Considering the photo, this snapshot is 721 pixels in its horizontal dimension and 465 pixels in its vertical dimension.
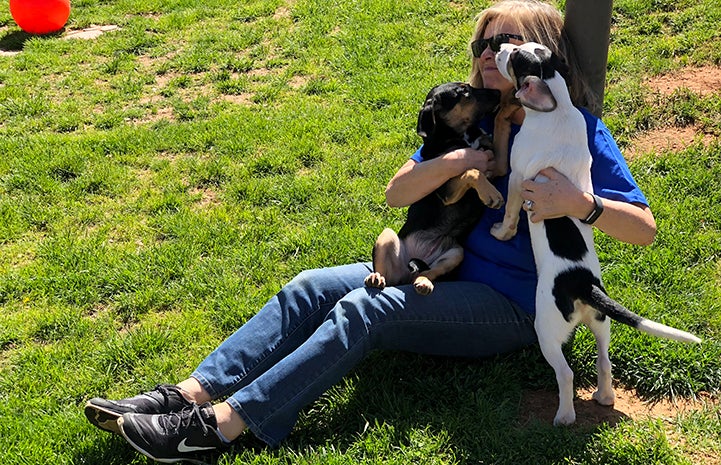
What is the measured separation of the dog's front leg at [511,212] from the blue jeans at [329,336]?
28 centimetres

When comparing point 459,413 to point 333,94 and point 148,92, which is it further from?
point 148,92

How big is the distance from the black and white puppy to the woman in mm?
96

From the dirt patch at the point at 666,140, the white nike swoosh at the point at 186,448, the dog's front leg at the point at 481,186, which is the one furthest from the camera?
the dirt patch at the point at 666,140

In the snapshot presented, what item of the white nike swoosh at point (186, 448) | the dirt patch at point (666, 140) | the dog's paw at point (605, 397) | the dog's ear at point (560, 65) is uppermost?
the dog's ear at point (560, 65)

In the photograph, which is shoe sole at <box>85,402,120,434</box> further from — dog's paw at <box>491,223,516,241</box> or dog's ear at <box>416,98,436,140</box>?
dog's ear at <box>416,98,436,140</box>

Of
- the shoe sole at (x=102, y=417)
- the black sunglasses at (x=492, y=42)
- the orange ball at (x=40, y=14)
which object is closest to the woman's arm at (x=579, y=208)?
the black sunglasses at (x=492, y=42)

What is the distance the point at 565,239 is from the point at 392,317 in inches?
32.5

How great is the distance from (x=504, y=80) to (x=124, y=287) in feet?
8.78

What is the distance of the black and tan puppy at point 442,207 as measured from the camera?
12.0ft

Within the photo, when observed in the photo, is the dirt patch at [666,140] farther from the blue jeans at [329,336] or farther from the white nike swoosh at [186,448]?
the white nike swoosh at [186,448]

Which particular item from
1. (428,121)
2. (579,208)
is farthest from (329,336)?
(428,121)

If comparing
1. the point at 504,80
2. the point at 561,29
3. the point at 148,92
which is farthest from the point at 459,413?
the point at 148,92

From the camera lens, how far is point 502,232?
11.4ft

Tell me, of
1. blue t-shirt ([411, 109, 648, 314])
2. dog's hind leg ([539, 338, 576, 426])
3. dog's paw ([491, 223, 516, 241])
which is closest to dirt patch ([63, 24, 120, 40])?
blue t-shirt ([411, 109, 648, 314])
